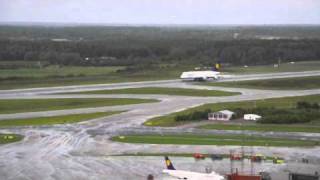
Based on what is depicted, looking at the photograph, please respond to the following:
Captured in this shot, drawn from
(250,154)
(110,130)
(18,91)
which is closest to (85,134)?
(110,130)

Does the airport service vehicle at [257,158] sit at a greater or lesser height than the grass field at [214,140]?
greater

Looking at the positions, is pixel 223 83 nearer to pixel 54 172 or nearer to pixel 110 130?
pixel 110 130

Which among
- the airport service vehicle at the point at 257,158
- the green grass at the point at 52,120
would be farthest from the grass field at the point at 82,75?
the airport service vehicle at the point at 257,158

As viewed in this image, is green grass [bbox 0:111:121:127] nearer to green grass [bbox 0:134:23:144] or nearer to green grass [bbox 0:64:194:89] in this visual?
green grass [bbox 0:134:23:144]

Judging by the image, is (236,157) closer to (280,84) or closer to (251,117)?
(251,117)

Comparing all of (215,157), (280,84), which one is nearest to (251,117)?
(215,157)

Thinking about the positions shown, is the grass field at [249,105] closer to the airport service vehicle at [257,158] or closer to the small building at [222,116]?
the small building at [222,116]

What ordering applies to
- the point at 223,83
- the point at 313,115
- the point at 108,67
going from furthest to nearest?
the point at 108,67, the point at 223,83, the point at 313,115
